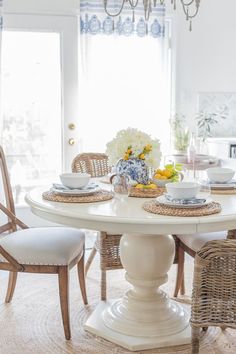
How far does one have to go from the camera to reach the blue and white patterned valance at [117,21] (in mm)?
4469

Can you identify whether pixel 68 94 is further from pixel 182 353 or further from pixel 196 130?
pixel 182 353

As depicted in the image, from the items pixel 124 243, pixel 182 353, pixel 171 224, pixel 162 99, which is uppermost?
pixel 162 99

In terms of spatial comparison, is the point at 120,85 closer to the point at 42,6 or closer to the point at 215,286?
the point at 42,6

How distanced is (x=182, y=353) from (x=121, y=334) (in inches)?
12.9

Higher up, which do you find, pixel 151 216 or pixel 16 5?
pixel 16 5

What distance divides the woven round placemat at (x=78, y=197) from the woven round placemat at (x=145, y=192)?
0.11 meters

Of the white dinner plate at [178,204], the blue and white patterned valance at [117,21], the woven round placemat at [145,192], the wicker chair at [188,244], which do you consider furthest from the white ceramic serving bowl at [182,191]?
the blue and white patterned valance at [117,21]

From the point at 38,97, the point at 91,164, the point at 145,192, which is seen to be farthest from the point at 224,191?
the point at 38,97

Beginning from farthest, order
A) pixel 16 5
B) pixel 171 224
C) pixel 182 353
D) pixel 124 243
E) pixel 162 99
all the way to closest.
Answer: pixel 162 99, pixel 16 5, pixel 124 243, pixel 182 353, pixel 171 224

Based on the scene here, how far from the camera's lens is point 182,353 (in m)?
2.47

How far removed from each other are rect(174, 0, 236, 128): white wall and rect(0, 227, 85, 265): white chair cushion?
2.60m

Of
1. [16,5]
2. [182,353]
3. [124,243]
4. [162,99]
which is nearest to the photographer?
[182,353]

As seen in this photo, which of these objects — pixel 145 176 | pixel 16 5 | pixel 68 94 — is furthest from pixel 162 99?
pixel 145 176

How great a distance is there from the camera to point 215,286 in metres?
2.00
